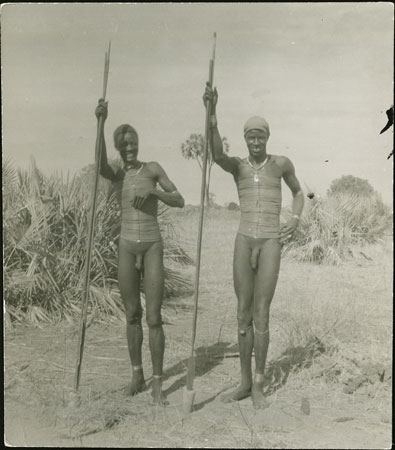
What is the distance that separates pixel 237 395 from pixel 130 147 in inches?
96.1

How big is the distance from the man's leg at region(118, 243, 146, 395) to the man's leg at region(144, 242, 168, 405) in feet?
0.38

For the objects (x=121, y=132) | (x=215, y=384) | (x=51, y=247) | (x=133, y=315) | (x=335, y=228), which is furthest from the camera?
(x=335, y=228)

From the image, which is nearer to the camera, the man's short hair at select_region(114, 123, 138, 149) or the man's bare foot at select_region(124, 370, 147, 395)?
the man's short hair at select_region(114, 123, 138, 149)

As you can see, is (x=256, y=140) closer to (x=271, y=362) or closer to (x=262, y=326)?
(x=262, y=326)

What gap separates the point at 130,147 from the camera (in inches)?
211

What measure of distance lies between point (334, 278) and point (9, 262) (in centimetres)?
692

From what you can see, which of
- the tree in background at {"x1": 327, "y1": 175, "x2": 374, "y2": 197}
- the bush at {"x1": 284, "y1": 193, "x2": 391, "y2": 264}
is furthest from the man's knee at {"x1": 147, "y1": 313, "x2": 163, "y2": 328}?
the tree in background at {"x1": 327, "y1": 175, "x2": 374, "y2": 197}

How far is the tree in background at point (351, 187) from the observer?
16.3 m

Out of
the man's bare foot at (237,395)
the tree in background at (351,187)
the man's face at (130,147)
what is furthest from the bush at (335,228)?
the man's face at (130,147)

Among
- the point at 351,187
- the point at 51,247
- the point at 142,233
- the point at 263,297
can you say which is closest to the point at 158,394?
the point at 263,297

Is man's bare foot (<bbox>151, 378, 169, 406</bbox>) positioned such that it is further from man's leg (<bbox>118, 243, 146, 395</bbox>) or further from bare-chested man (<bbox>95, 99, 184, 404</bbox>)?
man's leg (<bbox>118, 243, 146, 395</bbox>)

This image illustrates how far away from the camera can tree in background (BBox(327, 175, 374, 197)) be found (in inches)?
641

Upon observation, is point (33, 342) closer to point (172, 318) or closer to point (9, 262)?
point (9, 262)

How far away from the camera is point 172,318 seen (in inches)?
347
